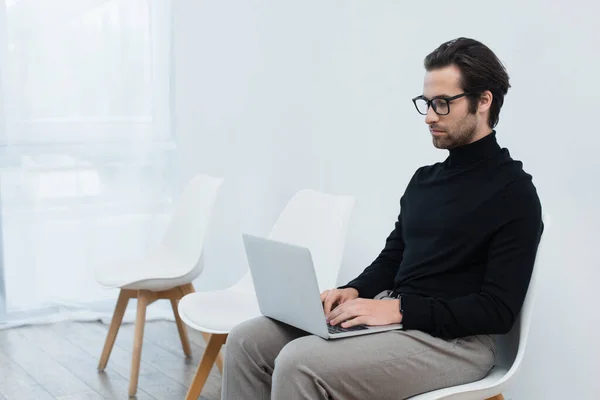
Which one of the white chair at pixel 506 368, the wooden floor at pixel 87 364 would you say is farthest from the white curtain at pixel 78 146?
the white chair at pixel 506 368

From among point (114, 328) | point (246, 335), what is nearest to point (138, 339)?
point (114, 328)

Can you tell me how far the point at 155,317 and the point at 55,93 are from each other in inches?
47.9

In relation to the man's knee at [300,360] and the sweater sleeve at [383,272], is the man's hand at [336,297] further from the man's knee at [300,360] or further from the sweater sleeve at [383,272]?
the man's knee at [300,360]

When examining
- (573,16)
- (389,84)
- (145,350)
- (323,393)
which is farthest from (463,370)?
(145,350)

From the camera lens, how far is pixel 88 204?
4.21m

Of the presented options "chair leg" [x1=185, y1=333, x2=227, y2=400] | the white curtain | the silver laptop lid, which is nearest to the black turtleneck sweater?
the silver laptop lid

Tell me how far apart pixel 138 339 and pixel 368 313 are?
150 cm

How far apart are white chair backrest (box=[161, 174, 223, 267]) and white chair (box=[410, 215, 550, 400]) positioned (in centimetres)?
146

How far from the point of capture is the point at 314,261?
8.84ft

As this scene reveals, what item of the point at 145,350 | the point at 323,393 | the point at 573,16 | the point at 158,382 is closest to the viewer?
the point at 323,393

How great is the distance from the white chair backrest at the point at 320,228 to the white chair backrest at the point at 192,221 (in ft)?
1.47

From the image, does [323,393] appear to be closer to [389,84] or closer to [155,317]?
[389,84]

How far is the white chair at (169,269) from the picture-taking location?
3086mm

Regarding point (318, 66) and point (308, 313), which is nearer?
point (308, 313)
